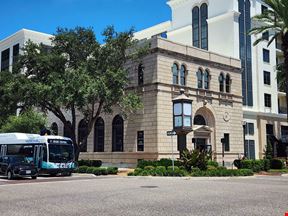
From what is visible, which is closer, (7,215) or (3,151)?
(7,215)

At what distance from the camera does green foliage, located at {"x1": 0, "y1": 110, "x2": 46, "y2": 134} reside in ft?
152

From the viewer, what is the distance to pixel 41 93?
31.2 metres

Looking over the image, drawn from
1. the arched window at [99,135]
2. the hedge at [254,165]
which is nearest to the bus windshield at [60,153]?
the arched window at [99,135]

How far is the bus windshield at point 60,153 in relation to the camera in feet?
93.4

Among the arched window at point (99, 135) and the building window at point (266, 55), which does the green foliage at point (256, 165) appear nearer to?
the arched window at point (99, 135)

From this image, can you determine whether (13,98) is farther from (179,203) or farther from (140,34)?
(140,34)

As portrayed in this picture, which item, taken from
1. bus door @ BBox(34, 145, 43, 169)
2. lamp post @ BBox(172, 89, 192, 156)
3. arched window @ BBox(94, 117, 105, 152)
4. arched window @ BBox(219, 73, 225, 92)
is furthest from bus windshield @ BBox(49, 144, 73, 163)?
arched window @ BBox(219, 73, 225, 92)

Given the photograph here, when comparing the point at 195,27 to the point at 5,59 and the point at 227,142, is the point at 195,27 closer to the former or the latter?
the point at 227,142

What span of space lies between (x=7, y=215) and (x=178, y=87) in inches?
1212

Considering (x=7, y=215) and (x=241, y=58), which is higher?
(x=241, y=58)

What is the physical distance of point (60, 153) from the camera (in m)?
29.0

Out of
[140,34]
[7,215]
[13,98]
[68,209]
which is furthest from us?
[140,34]

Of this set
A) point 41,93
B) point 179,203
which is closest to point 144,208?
point 179,203

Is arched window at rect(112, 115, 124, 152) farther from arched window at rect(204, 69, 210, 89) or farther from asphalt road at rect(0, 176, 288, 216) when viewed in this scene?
asphalt road at rect(0, 176, 288, 216)
